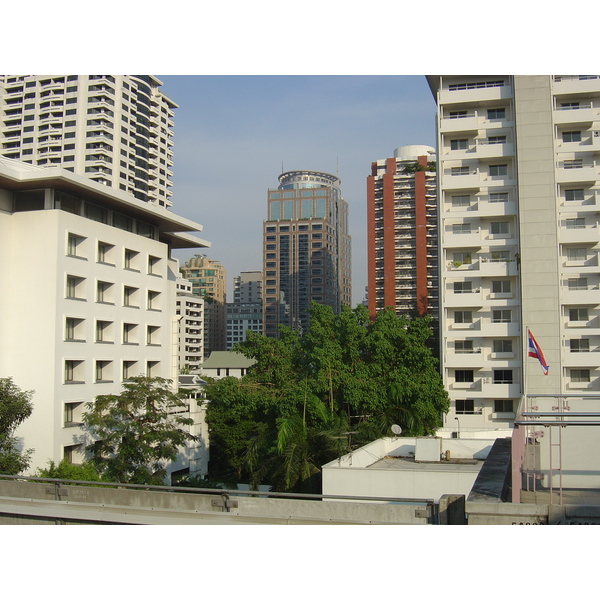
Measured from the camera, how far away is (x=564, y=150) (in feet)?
101

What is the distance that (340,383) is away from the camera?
25000 millimetres

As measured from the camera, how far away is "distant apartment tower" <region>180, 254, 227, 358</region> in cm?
10888

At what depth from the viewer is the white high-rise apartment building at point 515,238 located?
3002 cm

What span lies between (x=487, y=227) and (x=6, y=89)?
50495mm

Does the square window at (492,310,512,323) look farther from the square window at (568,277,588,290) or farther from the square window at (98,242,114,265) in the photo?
the square window at (98,242,114,265)

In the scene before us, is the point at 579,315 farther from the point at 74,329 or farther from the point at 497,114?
the point at 74,329

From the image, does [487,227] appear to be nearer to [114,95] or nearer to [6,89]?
[114,95]

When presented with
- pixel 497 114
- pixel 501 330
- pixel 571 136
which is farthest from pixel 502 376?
pixel 497 114

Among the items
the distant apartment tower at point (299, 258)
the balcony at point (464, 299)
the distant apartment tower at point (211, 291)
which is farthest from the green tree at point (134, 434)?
the distant apartment tower at point (211, 291)

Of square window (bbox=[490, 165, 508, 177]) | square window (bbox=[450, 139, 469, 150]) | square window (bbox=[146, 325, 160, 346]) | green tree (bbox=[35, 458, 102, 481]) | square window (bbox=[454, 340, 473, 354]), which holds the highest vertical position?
square window (bbox=[450, 139, 469, 150])

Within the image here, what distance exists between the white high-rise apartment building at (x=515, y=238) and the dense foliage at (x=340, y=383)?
4.99 metres

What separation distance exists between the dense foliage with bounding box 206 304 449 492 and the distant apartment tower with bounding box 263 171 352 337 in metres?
72.1

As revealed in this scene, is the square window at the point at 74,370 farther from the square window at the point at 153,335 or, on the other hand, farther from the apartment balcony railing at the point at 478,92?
the apartment balcony railing at the point at 478,92

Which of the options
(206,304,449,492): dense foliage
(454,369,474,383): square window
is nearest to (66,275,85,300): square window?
(206,304,449,492): dense foliage
